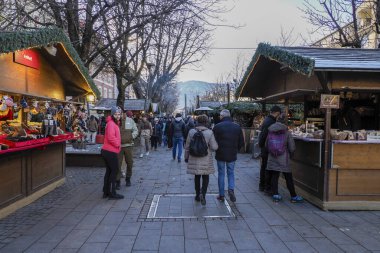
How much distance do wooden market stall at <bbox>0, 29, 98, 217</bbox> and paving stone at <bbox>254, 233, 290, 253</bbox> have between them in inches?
163

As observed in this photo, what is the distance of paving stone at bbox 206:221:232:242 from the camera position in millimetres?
5284

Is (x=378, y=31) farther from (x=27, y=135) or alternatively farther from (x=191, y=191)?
(x=27, y=135)

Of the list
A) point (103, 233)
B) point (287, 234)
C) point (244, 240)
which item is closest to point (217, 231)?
point (244, 240)

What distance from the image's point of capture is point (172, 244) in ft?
16.6

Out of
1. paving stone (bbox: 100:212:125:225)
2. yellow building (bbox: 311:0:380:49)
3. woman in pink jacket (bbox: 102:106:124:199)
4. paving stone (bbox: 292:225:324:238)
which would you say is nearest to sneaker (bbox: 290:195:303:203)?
paving stone (bbox: 292:225:324:238)

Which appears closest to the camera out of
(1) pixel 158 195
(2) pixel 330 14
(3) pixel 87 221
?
(3) pixel 87 221

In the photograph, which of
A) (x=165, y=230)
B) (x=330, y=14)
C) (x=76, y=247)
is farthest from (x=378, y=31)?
(x=76, y=247)

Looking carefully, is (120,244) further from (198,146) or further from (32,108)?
(32,108)

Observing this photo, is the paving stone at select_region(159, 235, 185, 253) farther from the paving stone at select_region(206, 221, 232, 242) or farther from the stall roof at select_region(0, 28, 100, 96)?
the stall roof at select_region(0, 28, 100, 96)

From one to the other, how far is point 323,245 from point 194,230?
1831 millimetres

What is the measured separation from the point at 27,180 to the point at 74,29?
6.82 metres

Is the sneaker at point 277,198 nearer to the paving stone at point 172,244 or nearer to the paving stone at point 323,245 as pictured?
the paving stone at point 323,245

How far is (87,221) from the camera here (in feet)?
20.2

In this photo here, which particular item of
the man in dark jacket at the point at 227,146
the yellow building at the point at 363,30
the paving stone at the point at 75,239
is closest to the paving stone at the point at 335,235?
the man in dark jacket at the point at 227,146
